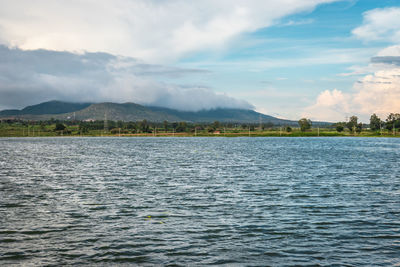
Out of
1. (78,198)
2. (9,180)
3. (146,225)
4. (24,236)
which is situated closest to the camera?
(24,236)

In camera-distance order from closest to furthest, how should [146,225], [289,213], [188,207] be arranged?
[146,225] < [289,213] < [188,207]

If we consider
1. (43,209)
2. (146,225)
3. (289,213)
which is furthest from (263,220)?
(43,209)

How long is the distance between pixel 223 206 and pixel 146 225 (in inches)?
323

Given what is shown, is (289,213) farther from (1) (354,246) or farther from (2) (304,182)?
(2) (304,182)

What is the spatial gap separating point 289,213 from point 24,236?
17648mm

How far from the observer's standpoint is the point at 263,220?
2617 cm

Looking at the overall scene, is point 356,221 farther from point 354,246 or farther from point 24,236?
point 24,236

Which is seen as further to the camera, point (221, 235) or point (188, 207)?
point (188, 207)

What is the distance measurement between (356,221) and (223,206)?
1000 cm

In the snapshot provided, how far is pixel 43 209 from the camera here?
30.1 m

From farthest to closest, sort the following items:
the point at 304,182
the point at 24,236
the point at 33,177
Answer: the point at 33,177 < the point at 304,182 < the point at 24,236

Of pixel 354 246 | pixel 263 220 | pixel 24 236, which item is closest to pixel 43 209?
pixel 24 236

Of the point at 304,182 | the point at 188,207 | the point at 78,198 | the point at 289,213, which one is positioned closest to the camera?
the point at 289,213

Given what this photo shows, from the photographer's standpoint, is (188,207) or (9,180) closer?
(188,207)
